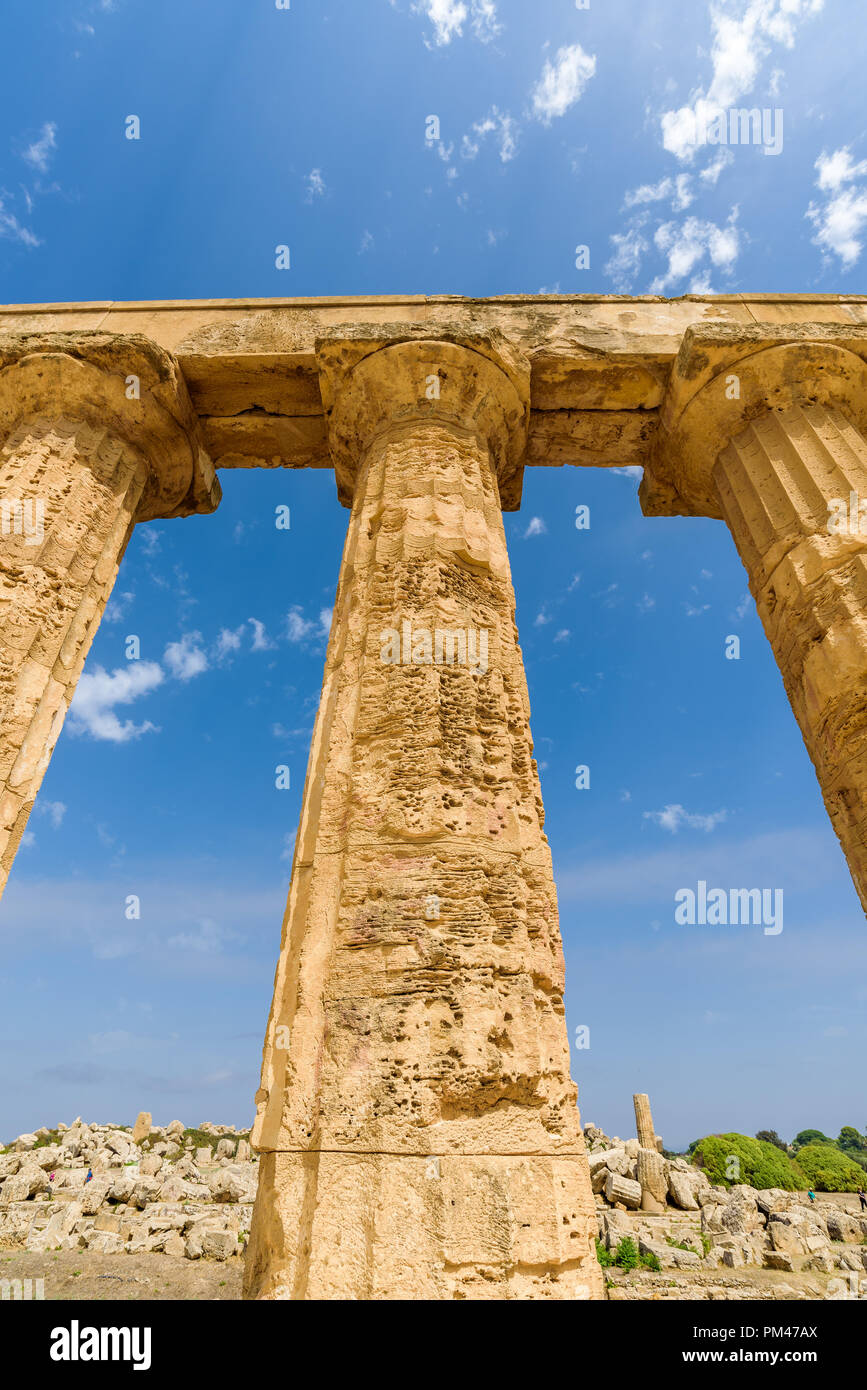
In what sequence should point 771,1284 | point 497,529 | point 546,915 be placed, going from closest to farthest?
point 546,915 < point 497,529 < point 771,1284

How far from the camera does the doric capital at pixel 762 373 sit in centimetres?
624

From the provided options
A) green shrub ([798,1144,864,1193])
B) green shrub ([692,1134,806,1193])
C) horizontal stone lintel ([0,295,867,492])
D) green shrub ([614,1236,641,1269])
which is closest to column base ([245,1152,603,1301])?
horizontal stone lintel ([0,295,867,492])

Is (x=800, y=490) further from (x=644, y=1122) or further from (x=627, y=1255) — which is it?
(x=644, y=1122)

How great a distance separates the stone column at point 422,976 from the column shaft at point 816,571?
87.5 inches

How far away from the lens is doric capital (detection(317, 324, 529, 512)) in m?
5.95

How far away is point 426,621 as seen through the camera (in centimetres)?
447

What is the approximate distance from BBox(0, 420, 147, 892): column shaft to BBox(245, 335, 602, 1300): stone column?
6.85ft

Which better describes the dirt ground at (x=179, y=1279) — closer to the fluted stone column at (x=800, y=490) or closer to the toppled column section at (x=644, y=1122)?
the fluted stone column at (x=800, y=490)

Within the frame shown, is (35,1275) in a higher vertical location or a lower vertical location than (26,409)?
lower

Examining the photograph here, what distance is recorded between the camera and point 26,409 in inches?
251

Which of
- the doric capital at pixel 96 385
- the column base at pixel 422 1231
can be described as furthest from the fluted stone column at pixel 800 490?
the doric capital at pixel 96 385
